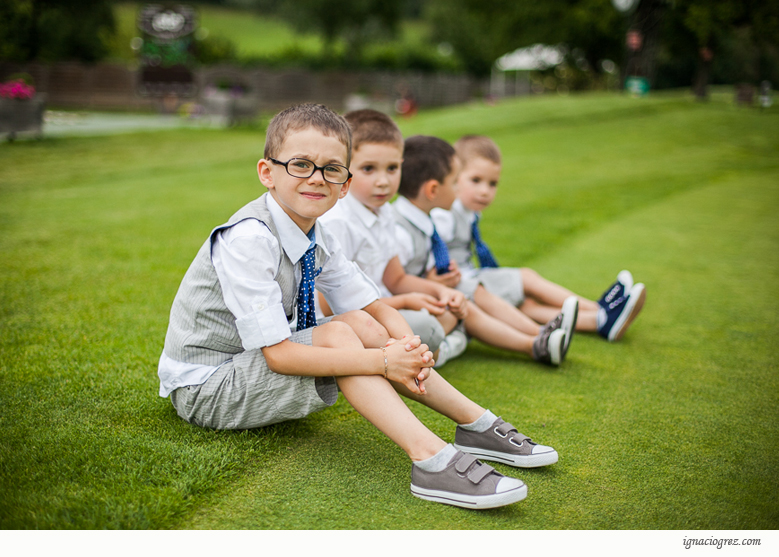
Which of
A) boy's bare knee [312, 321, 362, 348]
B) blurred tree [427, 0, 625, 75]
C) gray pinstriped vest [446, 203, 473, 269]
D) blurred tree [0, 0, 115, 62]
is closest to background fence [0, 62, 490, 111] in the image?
blurred tree [0, 0, 115, 62]

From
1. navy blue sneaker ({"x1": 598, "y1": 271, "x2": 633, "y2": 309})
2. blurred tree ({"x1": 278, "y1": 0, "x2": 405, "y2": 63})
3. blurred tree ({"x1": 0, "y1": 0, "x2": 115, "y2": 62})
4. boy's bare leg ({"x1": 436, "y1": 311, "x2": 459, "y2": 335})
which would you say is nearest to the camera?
boy's bare leg ({"x1": 436, "y1": 311, "x2": 459, "y2": 335})

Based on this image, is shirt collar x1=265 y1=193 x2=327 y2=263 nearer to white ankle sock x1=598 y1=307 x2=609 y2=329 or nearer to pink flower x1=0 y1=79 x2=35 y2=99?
white ankle sock x1=598 y1=307 x2=609 y2=329

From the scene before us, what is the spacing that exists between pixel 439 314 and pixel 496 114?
1302 centimetres

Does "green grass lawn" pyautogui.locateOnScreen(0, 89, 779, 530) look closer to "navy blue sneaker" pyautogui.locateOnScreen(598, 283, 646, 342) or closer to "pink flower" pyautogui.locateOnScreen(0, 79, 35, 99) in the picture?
"navy blue sneaker" pyautogui.locateOnScreen(598, 283, 646, 342)

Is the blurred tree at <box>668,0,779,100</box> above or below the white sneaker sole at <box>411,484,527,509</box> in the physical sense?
above

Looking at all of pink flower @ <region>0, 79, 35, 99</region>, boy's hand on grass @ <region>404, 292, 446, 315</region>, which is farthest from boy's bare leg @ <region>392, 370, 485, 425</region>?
pink flower @ <region>0, 79, 35, 99</region>

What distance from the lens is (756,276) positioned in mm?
4613

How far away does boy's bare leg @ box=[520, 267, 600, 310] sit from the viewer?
343 centimetres

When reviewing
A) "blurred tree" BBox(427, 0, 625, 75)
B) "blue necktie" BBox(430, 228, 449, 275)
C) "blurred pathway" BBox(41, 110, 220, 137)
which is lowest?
"blue necktie" BBox(430, 228, 449, 275)

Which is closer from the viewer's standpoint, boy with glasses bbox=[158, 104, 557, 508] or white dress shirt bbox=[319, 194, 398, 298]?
boy with glasses bbox=[158, 104, 557, 508]

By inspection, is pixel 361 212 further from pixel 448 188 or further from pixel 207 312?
pixel 207 312

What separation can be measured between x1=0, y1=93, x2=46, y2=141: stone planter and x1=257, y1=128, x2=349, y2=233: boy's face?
33.2ft

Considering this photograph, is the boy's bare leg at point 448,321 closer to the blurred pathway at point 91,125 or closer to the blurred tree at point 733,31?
the blurred tree at point 733,31

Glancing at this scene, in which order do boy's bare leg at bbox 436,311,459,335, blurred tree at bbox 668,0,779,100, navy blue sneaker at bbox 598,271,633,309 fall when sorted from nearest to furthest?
boy's bare leg at bbox 436,311,459,335, navy blue sneaker at bbox 598,271,633,309, blurred tree at bbox 668,0,779,100
